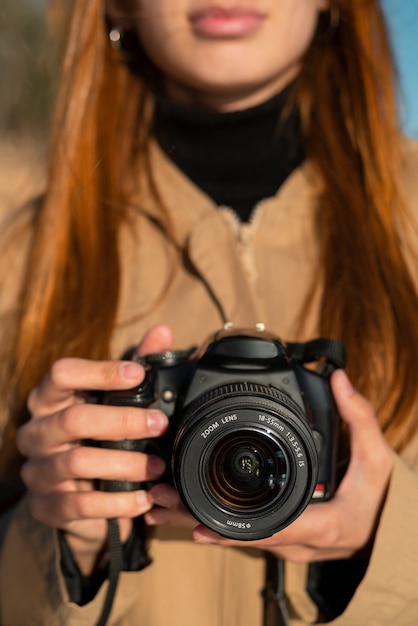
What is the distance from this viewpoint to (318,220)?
129cm

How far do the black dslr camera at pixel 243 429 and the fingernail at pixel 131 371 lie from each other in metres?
0.03

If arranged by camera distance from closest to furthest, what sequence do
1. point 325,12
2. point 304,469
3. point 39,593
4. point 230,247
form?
point 304,469 → point 39,593 → point 230,247 → point 325,12

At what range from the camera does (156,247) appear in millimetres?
Result: 1291

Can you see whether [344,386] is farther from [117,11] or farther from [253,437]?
[117,11]

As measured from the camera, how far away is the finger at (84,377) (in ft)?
3.18

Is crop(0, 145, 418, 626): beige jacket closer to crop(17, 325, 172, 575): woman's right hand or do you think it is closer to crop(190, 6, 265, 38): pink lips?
crop(17, 325, 172, 575): woman's right hand

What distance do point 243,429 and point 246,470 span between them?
0.22 feet

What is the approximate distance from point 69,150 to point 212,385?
1.73 ft

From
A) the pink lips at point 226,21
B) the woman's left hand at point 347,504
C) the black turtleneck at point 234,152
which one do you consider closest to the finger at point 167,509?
the woman's left hand at point 347,504

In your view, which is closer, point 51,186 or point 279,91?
point 51,186

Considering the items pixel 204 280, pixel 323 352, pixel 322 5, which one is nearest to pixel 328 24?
pixel 322 5

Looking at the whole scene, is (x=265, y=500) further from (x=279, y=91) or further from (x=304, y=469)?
(x=279, y=91)

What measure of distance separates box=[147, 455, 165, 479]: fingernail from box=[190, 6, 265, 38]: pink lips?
64 cm

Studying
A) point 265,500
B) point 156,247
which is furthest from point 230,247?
point 265,500
